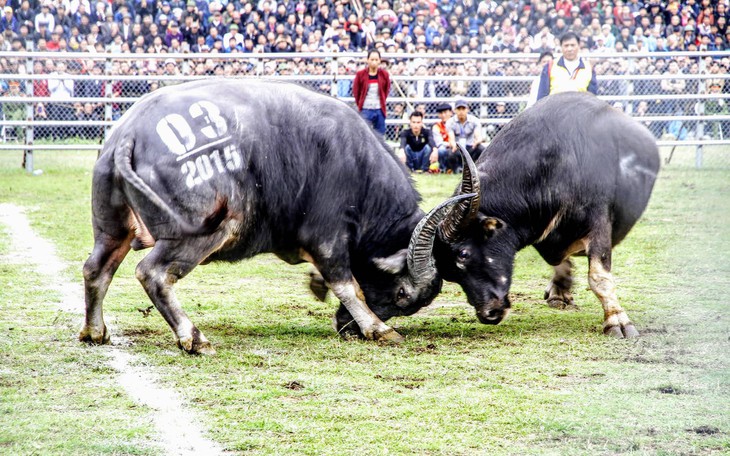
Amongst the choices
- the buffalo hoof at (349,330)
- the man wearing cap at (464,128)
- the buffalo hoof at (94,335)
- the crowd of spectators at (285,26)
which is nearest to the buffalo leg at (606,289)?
the buffalo hoof at (349,330)

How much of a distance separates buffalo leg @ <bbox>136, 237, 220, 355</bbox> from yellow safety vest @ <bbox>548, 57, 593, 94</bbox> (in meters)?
5.03

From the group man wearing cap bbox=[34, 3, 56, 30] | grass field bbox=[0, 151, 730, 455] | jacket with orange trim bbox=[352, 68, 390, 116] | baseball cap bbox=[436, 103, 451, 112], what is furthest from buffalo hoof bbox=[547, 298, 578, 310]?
man wearing cap bbox=[34, 3, 56, 30]

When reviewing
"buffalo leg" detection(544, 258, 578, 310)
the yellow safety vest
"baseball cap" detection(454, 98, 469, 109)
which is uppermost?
the yellow safety vest

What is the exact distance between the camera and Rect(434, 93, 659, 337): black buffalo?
647 centimetres

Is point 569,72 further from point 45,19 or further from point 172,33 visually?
point 45,19

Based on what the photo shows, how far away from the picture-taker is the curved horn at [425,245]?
6162 mm

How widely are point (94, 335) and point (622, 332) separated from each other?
3.42 meters

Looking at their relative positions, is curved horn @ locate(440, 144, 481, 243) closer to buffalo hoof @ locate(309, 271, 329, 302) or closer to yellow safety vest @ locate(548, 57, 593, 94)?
buffalo hoof @ locate(309, 271, 329, 302)

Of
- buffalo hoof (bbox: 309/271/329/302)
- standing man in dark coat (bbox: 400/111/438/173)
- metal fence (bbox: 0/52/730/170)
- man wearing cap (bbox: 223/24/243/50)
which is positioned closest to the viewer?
buffalo hoof (bbox: 309/271/329/302)

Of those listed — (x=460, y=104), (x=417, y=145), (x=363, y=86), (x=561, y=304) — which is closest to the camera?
(x=561, y=304)

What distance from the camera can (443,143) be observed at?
16500mm

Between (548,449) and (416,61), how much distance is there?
14383 millimetres

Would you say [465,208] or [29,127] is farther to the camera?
[29,127]

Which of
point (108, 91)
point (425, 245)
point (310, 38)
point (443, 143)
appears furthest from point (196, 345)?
point (310, 38)
